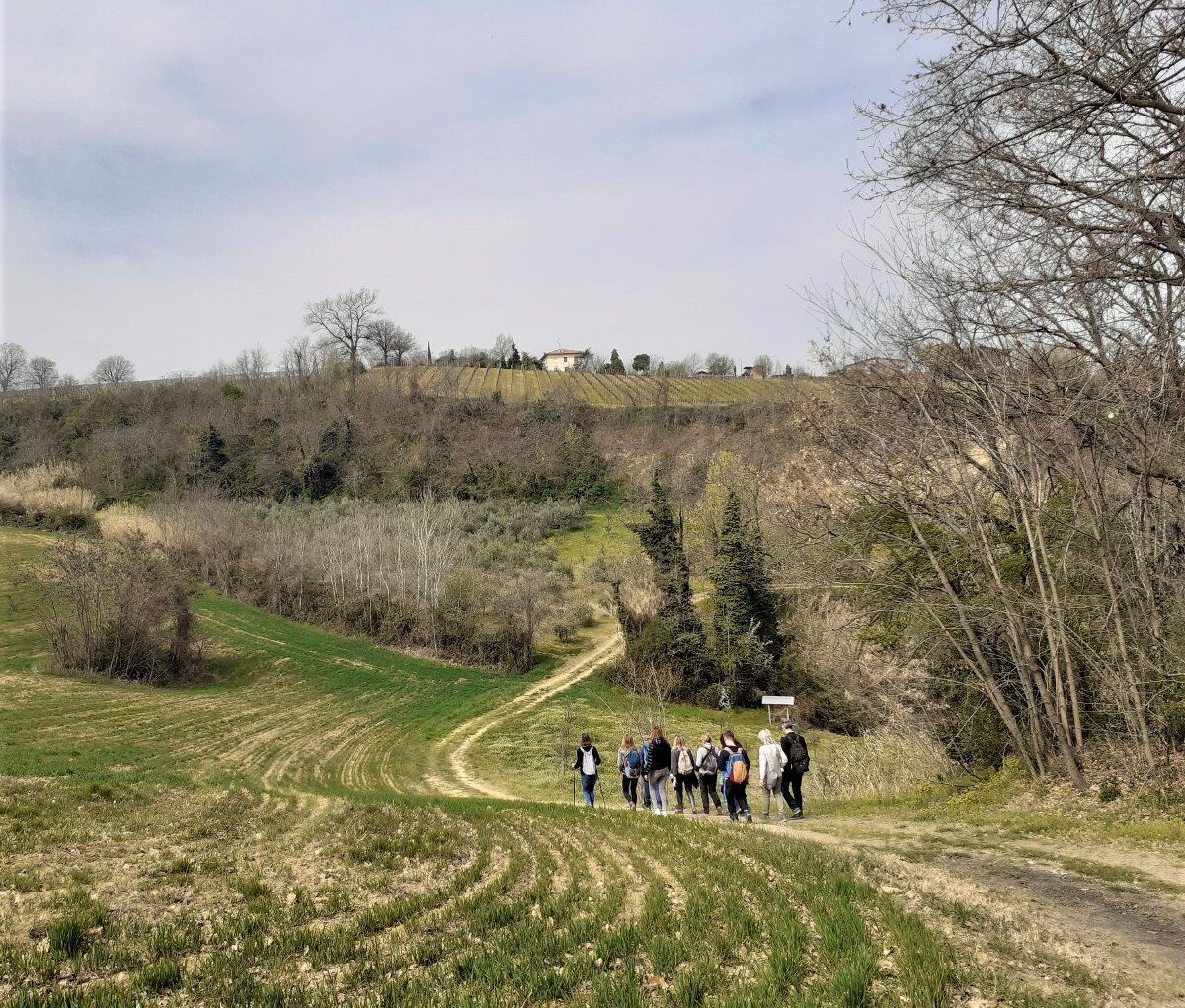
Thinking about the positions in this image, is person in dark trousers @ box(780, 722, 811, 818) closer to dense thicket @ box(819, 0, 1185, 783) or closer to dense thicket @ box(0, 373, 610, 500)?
dense thicket @ box(819, 0, 1185, 783)

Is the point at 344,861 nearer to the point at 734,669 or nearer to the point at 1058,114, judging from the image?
the point at 1058,114

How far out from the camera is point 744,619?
36312 mm

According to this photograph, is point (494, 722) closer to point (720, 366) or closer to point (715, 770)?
point (715, 770)

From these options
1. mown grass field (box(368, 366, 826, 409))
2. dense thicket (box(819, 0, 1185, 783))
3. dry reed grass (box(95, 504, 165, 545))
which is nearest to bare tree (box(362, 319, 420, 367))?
mown grass field (box(368, 366, 826, 409))

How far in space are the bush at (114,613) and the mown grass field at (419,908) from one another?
18532mm

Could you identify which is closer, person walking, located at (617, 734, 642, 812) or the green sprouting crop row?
the green sprouting crop row

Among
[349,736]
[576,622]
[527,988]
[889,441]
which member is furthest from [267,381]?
[527,988]

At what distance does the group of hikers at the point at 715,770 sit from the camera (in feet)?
42.6

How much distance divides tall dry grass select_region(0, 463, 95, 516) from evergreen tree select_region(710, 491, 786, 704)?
4784cm

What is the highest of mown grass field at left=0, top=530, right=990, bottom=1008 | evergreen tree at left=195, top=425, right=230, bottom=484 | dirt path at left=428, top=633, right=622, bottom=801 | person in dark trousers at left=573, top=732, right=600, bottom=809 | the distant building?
the distant building

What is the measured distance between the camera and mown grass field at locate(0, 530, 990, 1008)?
4434 millimetres

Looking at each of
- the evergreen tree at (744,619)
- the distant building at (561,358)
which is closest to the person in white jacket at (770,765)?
the evergreen tree at (744,619)

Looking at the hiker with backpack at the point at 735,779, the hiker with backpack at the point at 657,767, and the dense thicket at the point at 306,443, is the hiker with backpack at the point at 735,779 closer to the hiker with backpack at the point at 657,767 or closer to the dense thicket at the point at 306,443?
the hiker with backpack at the point at 657,767

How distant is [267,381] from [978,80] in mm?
100117
